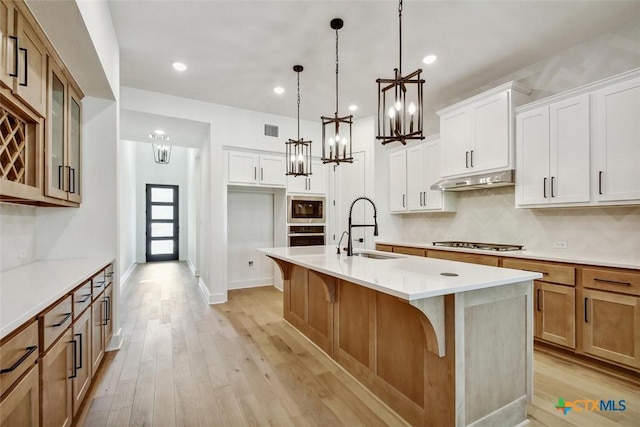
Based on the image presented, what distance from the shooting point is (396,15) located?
2.69m

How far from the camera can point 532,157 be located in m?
3.20

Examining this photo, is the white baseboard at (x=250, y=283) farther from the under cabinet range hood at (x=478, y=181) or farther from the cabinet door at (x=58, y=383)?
the cabinet door at (x=58, y=383)

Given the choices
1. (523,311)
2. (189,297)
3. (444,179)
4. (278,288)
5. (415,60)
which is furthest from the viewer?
(278,288)

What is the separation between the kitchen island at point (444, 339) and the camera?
1576mm

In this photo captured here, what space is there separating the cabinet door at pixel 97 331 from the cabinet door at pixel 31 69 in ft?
4.55

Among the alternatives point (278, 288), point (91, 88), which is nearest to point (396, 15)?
point (91, 88)

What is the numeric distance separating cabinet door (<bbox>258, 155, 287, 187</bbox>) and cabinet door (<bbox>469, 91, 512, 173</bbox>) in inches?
119

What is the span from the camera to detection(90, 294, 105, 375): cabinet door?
216 cm

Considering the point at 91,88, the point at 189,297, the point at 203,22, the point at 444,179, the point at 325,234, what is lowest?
the point at 189,297

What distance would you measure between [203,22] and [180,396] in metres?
3.17

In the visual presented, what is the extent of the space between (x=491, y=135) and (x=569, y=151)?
0.79 meters

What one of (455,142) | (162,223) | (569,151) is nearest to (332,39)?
(455,142)

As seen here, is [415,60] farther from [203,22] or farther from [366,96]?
[203,22]

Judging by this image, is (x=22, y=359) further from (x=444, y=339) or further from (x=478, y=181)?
(x=478, y=181)
